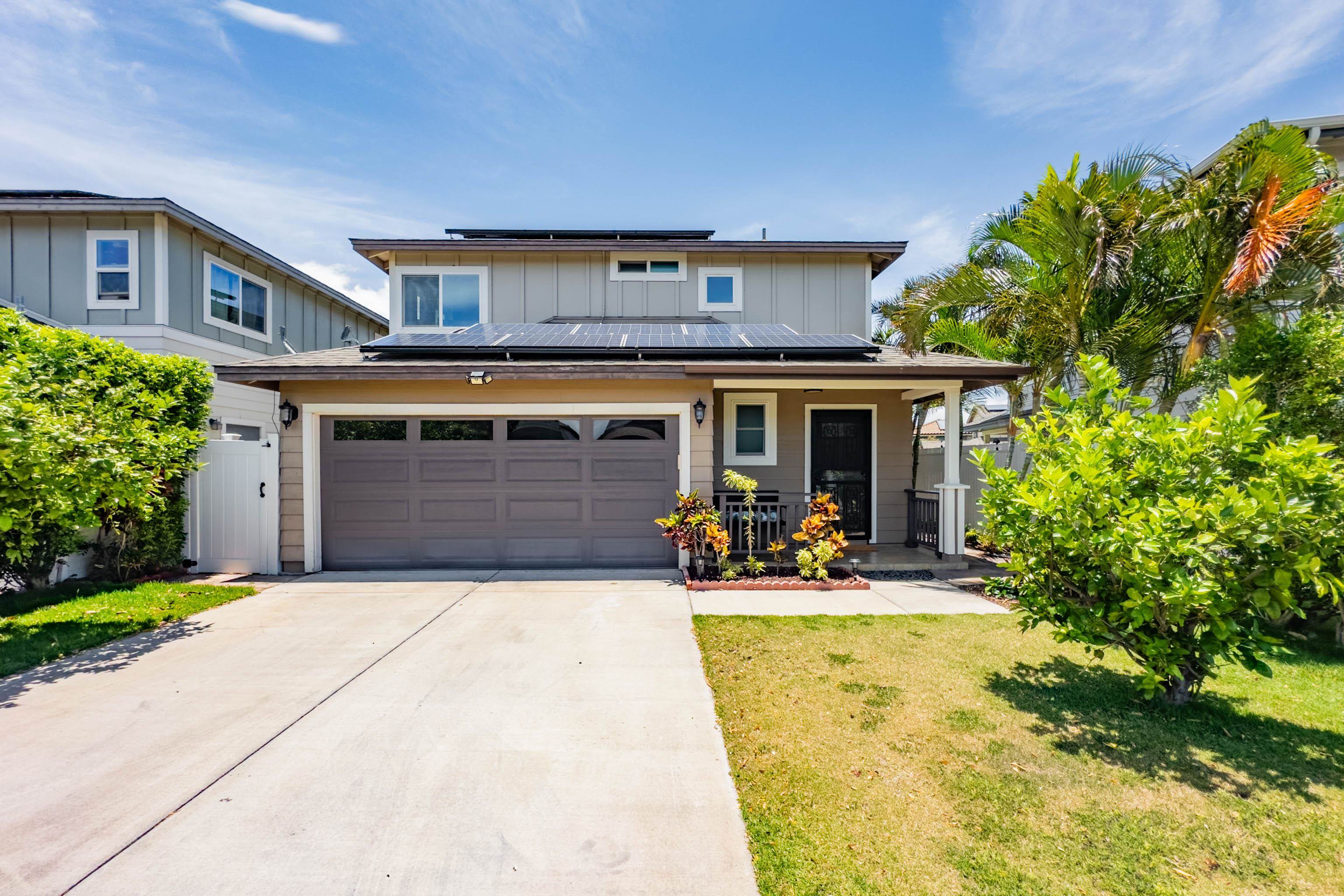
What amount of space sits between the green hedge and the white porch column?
29.4 feet

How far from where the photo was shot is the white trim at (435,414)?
702 cm

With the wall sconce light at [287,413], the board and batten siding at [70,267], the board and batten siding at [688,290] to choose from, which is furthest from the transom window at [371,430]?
the board and batten siding at [70,267]

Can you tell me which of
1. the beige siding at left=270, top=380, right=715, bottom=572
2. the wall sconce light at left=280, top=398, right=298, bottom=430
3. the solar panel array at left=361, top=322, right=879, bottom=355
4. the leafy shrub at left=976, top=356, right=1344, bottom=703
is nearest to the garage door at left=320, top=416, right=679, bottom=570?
the beige siding at left=270, top=380, right=715, bottom=572

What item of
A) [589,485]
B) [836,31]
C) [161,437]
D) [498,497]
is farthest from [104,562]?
[836,31]

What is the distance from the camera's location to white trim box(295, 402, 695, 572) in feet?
23.0

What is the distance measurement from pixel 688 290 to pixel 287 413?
21.8ft

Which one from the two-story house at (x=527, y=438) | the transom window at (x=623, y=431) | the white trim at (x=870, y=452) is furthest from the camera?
the white trim at (x=870, y=452)

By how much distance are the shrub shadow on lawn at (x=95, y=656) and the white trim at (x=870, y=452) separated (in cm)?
780

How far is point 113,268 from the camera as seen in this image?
348 inches

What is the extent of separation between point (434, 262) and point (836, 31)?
7557 millimetres

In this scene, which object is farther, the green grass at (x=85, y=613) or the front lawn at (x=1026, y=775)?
the green grass at (x=85, y=613)

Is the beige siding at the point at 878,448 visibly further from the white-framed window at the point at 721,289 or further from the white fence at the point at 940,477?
the white-framed window at the point at 721,289

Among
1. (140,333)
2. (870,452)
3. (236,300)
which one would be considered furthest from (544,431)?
(236,300)

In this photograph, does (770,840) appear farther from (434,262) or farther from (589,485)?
(434,262)
